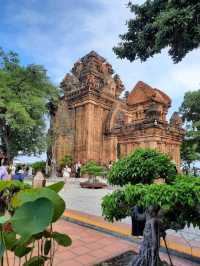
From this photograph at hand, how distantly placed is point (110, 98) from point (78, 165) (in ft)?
23.9

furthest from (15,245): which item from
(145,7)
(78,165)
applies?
(78,165)

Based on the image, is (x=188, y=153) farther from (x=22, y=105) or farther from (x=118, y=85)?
(x=22, y=105)

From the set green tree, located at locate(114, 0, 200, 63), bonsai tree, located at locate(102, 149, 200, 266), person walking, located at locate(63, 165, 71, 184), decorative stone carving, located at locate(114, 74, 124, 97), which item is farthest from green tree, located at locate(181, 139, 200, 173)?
bonsai tree, located at locate(102, 149, 200, 266)

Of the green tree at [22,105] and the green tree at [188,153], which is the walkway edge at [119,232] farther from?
the green tree at [188,153]

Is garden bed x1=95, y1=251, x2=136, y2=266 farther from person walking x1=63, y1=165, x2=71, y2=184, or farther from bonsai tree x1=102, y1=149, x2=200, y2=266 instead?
person walking x1=63, y1=165, x2=71, y2=184

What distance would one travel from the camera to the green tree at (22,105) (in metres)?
16.3

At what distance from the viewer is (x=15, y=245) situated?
3.69 feet

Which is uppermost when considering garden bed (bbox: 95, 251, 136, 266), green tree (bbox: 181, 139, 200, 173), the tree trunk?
green tree (bbox: 181, 139, 200, 173)

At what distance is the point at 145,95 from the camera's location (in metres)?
23.6

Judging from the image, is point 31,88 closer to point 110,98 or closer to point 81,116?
point 81,116

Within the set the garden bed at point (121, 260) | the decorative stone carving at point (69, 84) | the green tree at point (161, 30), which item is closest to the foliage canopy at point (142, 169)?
the garden bed at point (121, 260)

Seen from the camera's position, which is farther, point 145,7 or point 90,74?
point 90,74

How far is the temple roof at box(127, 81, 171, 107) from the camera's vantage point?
22.7m

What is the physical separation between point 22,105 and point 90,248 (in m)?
14.3
